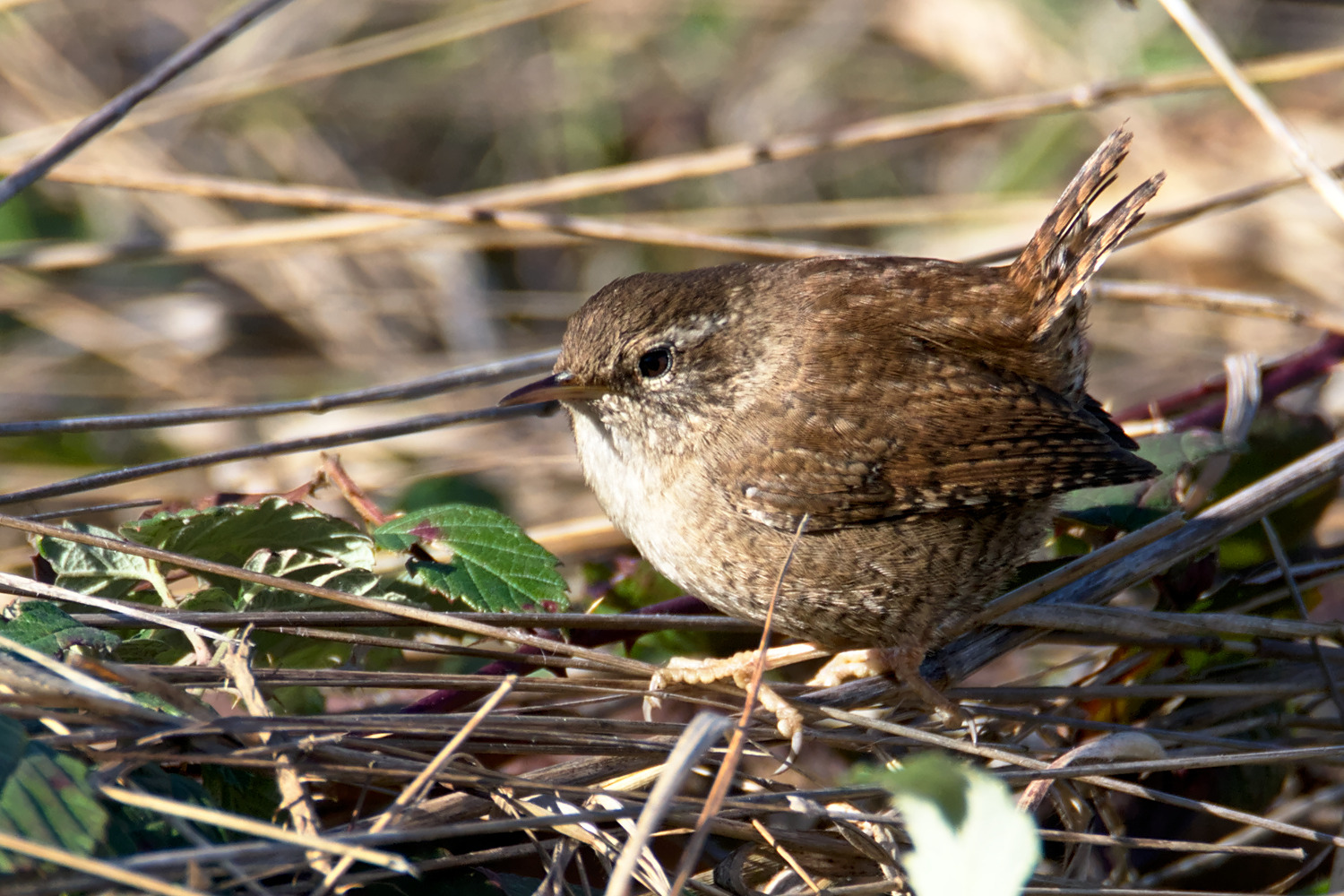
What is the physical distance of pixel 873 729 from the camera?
2.14m

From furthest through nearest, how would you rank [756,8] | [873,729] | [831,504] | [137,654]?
[756,8] < [831,504] < [873,729] < [137,654]

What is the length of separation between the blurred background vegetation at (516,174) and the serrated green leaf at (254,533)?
163 centimetres

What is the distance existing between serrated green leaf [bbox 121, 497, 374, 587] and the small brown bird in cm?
46

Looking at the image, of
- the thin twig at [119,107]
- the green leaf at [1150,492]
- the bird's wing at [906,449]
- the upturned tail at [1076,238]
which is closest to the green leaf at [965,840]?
the bird's wing at [906,449]

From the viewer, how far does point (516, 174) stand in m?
5.83

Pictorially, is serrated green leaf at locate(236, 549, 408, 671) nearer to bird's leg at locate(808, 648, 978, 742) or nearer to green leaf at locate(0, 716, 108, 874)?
green leaf at locate(0, 716, 108, 874)

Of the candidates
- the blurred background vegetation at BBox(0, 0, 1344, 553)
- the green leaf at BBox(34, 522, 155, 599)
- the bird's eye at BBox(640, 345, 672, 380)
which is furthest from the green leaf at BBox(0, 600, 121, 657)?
the blurred background vegetation at BBox(0, 0, 1344, 553)

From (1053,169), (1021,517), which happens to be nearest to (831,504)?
(1021,517)

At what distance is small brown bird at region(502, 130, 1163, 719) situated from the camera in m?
2.34

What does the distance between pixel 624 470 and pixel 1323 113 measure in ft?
15.1

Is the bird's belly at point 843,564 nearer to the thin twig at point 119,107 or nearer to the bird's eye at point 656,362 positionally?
the bird's eye at point 656,362

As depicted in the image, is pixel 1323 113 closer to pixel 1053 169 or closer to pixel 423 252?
pixel 1053 169

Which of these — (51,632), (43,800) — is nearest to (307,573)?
(51,632)

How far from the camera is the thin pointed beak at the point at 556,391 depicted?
2398 mm
